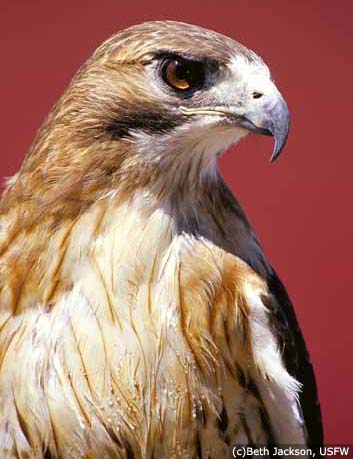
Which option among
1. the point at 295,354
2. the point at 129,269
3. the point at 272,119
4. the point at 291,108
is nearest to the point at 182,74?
the point at 272,119

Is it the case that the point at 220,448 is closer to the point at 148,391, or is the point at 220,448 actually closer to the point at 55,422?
the point at 148,391

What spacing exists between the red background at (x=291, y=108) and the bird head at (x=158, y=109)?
0.71m

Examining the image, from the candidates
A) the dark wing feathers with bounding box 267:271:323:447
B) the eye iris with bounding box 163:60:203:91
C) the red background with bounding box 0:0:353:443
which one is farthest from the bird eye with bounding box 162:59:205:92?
the red background with bounding box 0:0:353:443

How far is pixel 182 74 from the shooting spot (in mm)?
1427

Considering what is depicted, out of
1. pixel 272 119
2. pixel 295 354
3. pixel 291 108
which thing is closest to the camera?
A: pixel 272 119

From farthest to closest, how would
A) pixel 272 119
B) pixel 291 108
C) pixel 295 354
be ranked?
pixel 291 108, pixel 295 354, pixel 272 119

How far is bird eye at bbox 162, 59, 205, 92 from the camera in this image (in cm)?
142

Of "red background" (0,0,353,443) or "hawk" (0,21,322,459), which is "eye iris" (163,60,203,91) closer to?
"hawk" (0,21,322,459)

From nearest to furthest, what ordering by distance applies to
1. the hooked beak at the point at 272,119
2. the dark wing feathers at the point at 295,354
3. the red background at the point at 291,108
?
the hooked beak at the point at 272,119, the dark wing feathers at the point at 295,354, the red background at the point at 291,108

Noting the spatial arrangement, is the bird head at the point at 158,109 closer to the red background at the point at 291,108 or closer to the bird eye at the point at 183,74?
the bird eye at the point at 183,74

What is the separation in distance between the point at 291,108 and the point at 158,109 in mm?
918

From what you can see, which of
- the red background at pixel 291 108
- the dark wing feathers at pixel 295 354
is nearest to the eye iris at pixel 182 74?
the dark wing feathers at pixel 295 354

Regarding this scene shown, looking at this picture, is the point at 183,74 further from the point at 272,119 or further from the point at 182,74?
the point at 272,119

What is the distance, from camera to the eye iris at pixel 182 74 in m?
1.42
